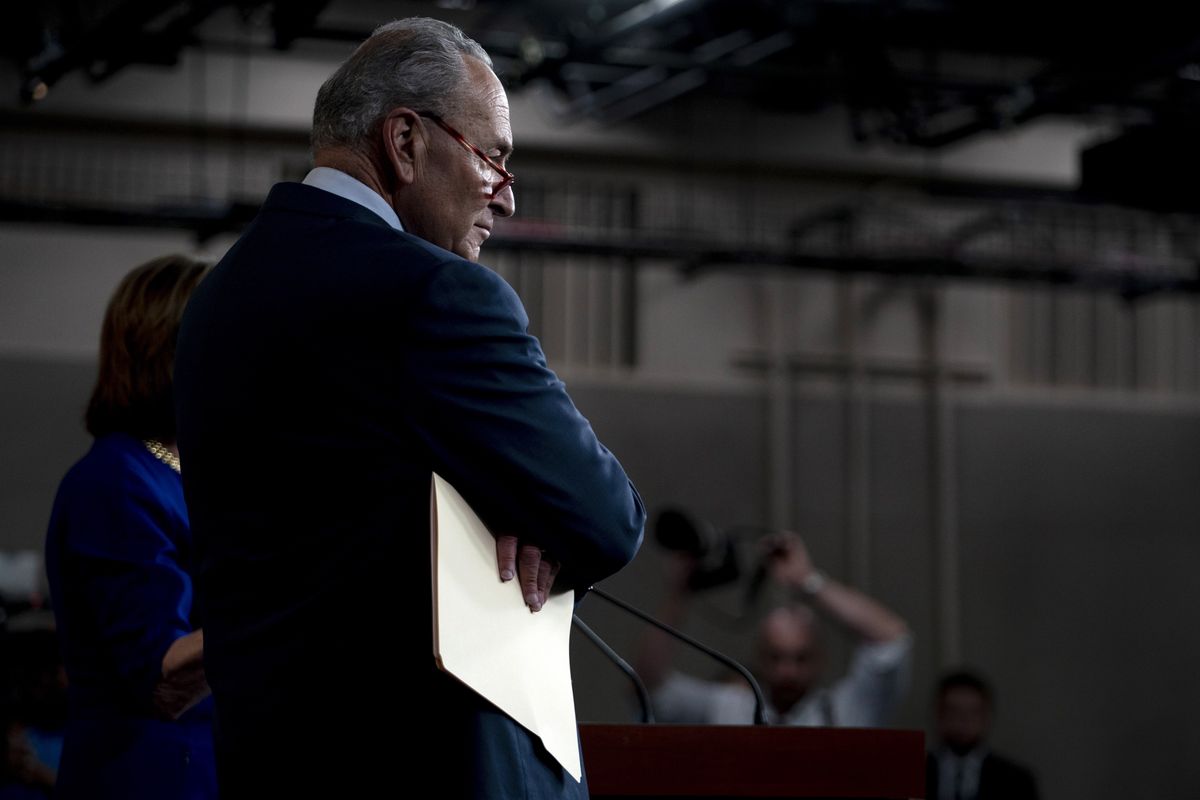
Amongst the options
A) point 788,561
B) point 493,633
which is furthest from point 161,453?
point 788,561

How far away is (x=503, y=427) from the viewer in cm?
102

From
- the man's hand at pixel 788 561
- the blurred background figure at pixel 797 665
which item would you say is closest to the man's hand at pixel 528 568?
the blurred background figure at pixel 797 665

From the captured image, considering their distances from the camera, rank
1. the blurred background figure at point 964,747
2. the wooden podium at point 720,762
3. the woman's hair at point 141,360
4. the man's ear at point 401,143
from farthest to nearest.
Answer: the blurred background figure at point 964,747
the woman's hair at point 141,360
the wooden podium at point 720,762
the man's ear at point 401,143

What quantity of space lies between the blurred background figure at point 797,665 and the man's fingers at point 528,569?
2491 mm

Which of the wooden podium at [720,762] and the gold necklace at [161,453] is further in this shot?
the gold necklace at [161,453]

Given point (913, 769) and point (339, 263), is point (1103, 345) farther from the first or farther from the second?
point (339, 263)

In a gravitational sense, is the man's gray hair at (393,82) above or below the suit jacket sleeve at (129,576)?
above

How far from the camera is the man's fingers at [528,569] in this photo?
41.9 inches

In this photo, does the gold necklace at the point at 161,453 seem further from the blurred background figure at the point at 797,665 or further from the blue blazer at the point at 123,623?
the blurred background figure at the point at 797,665

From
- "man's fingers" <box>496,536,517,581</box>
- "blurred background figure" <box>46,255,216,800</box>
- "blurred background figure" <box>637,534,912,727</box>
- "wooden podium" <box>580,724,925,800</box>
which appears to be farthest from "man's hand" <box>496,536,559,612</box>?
"blurred background figure" <box>637,534,912,727</box>

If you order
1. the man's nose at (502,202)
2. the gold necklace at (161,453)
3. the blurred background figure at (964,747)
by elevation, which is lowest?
the blurred background figure at (964,747)

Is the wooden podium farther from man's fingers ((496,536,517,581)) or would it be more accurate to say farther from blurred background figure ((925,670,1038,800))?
blurred background figure ((925,670,1038,800))

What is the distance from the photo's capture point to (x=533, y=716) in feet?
3.49

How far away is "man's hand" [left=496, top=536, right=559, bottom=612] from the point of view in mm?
1050
